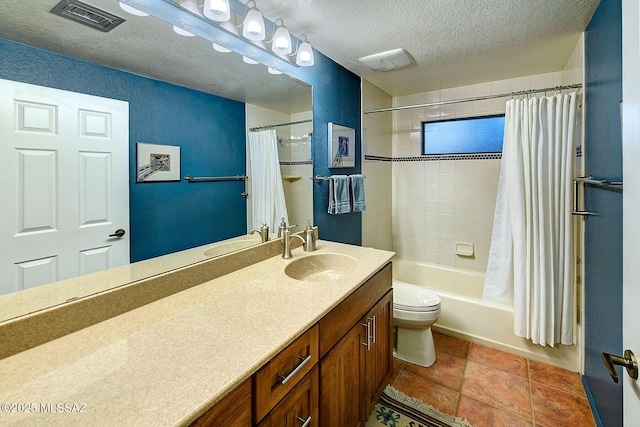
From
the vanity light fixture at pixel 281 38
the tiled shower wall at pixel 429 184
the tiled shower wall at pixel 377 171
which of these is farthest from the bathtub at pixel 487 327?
the vanity light fixture at pixel 281 38

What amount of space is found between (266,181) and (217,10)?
32.3 inches

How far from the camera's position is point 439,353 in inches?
86.4

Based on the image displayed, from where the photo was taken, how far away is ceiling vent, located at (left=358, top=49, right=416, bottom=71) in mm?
2031

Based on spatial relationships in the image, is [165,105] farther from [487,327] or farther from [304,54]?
[487,327]

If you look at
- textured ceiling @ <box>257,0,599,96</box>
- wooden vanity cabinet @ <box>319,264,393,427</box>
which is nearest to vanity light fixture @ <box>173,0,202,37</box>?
textured ceiling @ <box>257,0,599,96</box>

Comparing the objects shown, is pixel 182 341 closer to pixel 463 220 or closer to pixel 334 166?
pixel 334 166

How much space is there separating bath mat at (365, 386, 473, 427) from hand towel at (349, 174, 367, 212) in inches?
51.0

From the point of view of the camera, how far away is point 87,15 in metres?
0.97

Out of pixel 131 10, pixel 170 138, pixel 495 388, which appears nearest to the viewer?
pixel 131 10

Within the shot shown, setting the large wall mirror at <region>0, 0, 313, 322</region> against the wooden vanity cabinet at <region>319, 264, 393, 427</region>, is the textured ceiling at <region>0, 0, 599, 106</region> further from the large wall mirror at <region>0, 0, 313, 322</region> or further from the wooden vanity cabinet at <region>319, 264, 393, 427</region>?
the wooden vanity cabinet at <region>319, 264, 393, 427</region>

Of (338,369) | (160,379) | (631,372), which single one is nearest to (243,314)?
(160,379)

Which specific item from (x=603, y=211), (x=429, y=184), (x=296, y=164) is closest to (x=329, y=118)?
(x=296, y=164)

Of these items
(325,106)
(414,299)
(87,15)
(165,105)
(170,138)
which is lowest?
(414,299)

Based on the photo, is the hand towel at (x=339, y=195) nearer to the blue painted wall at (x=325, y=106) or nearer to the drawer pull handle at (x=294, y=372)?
the blue painted wall at (x=325, y=106)
